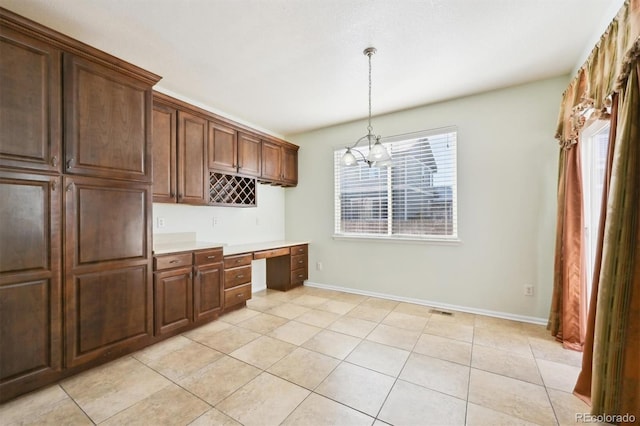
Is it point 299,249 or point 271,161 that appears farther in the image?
point 299,249

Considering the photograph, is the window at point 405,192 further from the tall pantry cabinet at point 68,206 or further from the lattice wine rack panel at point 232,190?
the tall pantry cabinet at point 68,206

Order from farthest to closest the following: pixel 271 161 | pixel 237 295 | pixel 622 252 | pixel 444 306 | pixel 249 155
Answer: pixel 271 161
pixel 249 155
pixel 444 306
pixel 237 295
pixel 622 252

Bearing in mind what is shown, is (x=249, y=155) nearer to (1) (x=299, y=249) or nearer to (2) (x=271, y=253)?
(2) (x=271, y=253)

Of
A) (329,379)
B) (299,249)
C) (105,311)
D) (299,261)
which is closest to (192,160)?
(105,311)

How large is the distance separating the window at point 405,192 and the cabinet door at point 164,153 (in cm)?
226

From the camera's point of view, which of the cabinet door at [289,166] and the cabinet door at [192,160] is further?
the cabinet door at [289,166]

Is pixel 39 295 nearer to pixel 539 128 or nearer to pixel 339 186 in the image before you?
pixel 339 186

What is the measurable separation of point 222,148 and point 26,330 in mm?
2445

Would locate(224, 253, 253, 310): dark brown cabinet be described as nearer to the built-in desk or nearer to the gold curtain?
the built-in desk

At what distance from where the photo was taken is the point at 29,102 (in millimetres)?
1797

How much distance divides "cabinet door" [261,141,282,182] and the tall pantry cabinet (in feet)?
5.94

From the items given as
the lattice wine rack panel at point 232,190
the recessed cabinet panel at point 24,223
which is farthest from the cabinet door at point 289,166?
the recessed cabinet panel at point 24,223

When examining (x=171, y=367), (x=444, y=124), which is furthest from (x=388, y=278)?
(x=171, y=367)

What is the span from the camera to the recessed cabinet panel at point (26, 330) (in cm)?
171
